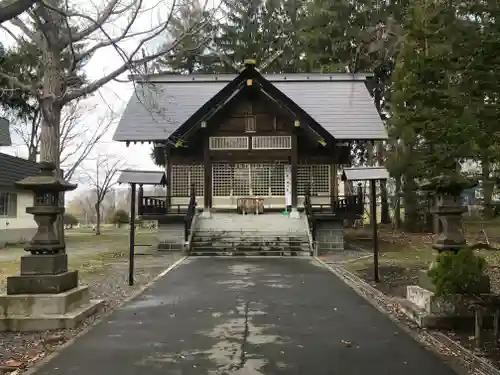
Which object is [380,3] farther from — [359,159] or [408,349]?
[408,349]

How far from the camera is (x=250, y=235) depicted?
19.8m

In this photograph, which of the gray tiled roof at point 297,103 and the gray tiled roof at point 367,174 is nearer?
the gray tiled roof at point 367,174

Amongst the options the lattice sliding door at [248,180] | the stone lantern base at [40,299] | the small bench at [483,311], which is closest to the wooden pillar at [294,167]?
the lattice sliding door at [248,180]

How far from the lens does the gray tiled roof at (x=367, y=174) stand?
39.1 feet

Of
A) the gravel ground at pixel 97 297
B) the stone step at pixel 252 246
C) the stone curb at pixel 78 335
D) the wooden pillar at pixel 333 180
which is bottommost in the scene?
the gravel ground at pixel 97 297

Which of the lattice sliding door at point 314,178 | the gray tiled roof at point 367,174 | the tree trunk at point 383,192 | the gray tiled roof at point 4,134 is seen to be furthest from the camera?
the tree trunk at point 383,192

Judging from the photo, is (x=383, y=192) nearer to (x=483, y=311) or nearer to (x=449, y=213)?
(x=449, y=213)

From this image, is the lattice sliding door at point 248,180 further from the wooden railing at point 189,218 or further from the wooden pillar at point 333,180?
the wooden railing at point 189,218

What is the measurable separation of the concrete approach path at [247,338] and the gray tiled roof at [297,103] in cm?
1384

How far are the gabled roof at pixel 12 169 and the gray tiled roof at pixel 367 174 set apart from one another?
1992 centimetres

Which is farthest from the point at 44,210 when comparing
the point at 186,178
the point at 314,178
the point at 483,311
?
the point at 314,178

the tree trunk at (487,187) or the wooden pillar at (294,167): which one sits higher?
the wooden pillar at (294,167)

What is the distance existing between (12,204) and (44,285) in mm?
22794

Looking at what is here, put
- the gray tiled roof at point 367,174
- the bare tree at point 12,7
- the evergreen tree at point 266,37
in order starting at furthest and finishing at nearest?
the evergreen tree at point 266,37, the gray tiled roof at point 367,174, the bare tree at point 12,7
